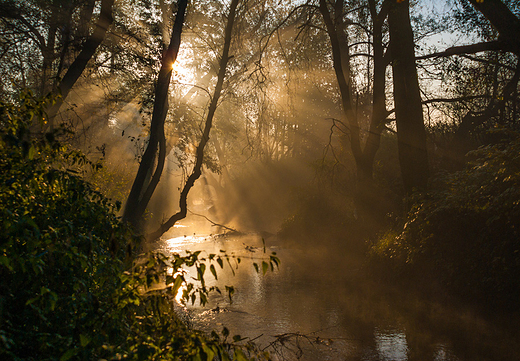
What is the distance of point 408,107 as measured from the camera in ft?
32.1

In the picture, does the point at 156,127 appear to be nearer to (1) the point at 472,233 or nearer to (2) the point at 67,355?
(2) the point at 67,355

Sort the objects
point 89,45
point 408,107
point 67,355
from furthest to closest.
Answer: point 408,107, point 89,45, point 67,355

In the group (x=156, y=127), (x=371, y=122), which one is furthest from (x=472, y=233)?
(x=156, y=127)

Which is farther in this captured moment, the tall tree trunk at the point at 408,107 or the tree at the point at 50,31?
the tall tree trunk at the point at 408,107

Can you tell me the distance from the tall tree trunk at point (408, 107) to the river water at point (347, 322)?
314 cm

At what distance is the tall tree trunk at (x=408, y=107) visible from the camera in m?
9.74

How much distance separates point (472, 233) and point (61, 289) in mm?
7605

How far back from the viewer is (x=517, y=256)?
637 centimetres

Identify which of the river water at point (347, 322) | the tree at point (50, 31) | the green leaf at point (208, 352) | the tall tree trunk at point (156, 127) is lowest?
the river water at point (347, 322)

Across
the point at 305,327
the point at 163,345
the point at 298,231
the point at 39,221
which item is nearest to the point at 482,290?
the point at 305,327

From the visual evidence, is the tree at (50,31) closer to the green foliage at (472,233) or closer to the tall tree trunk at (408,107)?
the tall tree trunk at (408,107)

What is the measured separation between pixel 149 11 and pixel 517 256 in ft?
31.9

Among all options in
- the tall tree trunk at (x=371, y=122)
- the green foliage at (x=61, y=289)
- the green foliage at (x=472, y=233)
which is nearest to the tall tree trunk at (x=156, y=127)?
the green foliage at (x=61, y=289)

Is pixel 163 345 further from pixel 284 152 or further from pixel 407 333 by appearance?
pixel 284 152
